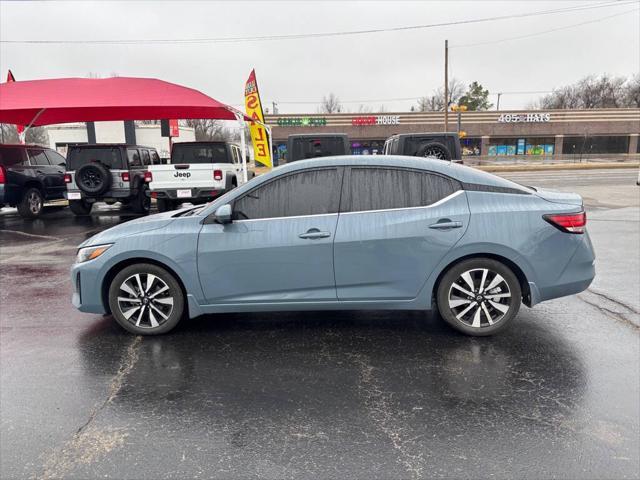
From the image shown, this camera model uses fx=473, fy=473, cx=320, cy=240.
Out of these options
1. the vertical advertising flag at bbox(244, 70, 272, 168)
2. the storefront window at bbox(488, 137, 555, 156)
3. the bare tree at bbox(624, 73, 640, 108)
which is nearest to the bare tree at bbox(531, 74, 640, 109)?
the bare tree at bbox(624, 73, 640, 108)

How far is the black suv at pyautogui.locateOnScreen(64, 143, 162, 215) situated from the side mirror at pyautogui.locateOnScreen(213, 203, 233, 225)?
855cm

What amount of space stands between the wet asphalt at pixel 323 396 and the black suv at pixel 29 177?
26.1ft

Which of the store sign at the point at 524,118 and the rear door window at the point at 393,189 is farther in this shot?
the store sign at the point at 524,118

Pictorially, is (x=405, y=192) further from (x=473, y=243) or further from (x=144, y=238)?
(x=144, y=238)

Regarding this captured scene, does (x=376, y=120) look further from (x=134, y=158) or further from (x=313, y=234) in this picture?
(x=313, y=234)

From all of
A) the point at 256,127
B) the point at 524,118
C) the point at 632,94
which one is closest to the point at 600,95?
the point at 632,94

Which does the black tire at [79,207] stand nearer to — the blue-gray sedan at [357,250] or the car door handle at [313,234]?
the blue-gray sedan at [357,250]

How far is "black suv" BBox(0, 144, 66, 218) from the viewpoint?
1170 centimetres

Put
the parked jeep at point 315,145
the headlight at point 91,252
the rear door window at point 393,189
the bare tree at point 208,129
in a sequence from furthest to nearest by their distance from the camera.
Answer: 1. the bare tree at point 208,129
2. the parked jeep at point 315,145
3. the headlight at point 91,252
4. the rear door window at point 393,189

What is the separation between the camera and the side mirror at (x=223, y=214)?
413cm

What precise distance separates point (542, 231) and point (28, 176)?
41.8 ft

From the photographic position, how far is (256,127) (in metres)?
21.9

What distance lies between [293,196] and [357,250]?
767mm

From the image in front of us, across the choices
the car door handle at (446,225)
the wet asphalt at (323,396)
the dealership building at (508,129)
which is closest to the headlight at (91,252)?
the wet asphalt at (323,396)
